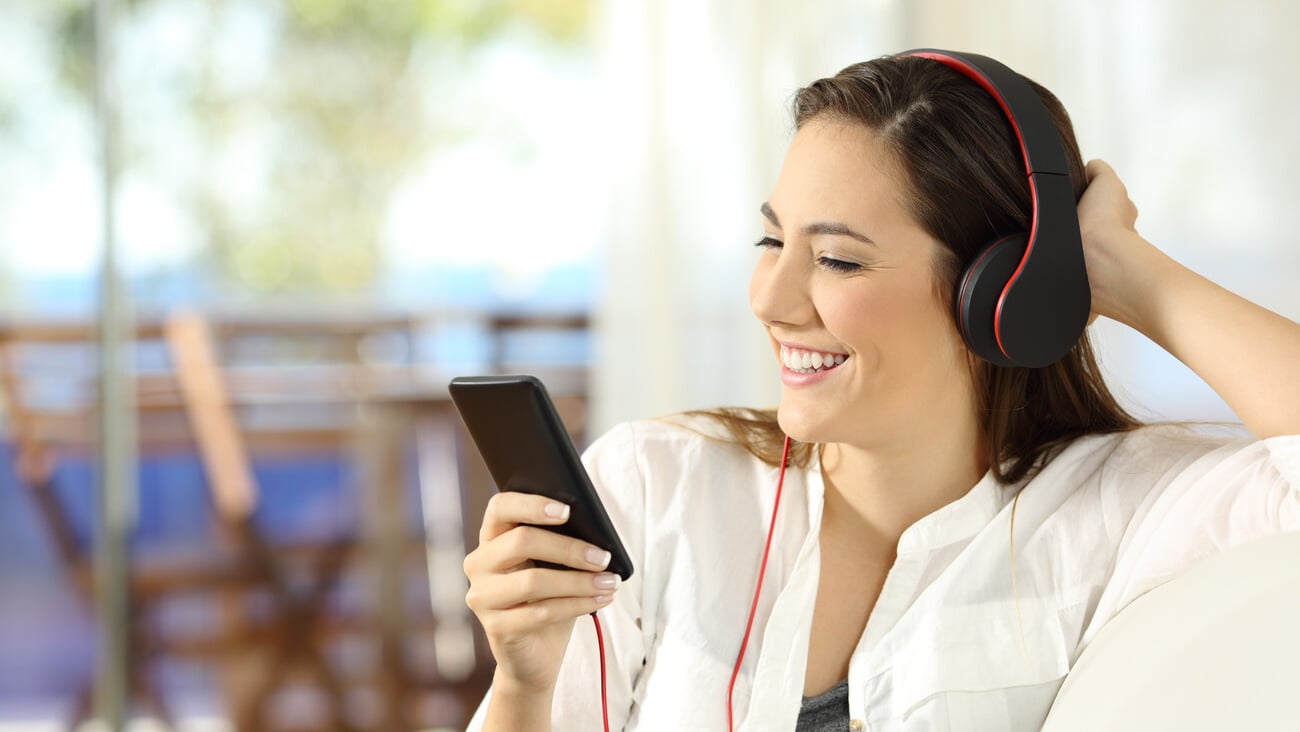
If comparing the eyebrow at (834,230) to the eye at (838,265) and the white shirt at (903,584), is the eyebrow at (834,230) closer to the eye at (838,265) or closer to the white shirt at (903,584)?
the eye at (838,265)

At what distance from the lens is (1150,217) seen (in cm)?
174

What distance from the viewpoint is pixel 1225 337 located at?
1016 mm

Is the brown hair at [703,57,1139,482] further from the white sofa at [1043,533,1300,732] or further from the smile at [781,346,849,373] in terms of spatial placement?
the white sofa at [1043,533,1300,732]

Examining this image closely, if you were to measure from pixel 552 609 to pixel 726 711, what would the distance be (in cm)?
26

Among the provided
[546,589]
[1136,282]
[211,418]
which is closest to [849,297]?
[1136,282]

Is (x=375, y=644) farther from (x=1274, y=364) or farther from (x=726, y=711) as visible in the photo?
(x=1274, y=364)

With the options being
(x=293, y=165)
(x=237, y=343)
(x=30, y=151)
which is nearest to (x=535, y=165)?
(x=293, y=165)

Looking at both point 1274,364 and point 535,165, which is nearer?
point 1274,364

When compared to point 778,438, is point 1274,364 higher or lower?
higher

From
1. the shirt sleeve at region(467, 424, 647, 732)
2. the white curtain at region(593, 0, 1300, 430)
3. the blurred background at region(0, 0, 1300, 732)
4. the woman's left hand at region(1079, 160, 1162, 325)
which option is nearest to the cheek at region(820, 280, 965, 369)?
the woman's left hand at region(1079, 160, 1162, 325)

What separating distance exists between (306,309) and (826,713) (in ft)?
7.54

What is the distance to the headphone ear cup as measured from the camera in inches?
40.9

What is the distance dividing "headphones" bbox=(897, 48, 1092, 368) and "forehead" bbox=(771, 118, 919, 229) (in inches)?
3.9

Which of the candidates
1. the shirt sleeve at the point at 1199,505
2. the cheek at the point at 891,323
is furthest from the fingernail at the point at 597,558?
the shirt sleeve at the point at 1199,505
